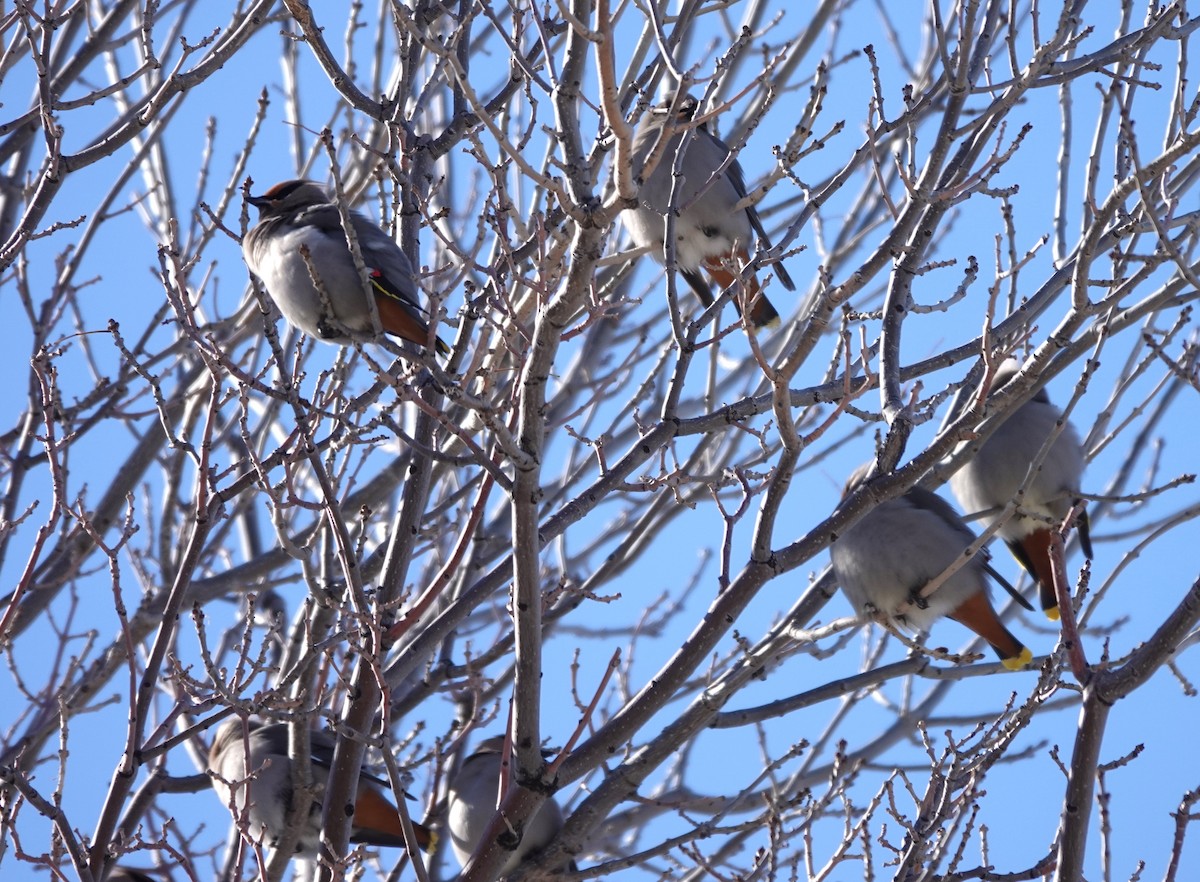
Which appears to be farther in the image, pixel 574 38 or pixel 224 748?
pixel 224 748

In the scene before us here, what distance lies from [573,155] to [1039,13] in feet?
5.48

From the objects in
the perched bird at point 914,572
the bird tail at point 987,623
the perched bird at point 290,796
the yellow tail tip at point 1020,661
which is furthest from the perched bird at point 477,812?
the yellow tail tip at point 1020,661

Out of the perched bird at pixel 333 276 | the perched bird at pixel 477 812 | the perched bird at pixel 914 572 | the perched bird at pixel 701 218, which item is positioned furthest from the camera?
the perched bird at pixel 477 812

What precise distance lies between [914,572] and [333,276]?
6.62 ft

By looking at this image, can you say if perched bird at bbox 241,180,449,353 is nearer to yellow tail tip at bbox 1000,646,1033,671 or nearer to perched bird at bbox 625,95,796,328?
perched bird at bbox 625,95,796,328

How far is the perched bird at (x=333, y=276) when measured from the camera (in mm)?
4340

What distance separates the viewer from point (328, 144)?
3.06 m

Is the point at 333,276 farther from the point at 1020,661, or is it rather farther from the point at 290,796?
the point at 1020,661

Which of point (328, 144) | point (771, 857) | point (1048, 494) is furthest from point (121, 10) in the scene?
point (1048, 494)

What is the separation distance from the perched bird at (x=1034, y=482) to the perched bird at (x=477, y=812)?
1949 millimetres

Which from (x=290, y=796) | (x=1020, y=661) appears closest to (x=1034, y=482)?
(x=1020, y=661)

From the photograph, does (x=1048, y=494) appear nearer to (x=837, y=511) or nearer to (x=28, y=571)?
(x=837, y=511)

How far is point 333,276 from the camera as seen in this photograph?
452 cm

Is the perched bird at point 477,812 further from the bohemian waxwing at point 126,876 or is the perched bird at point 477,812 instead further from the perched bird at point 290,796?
the bohemian waxwing at point 126,876
